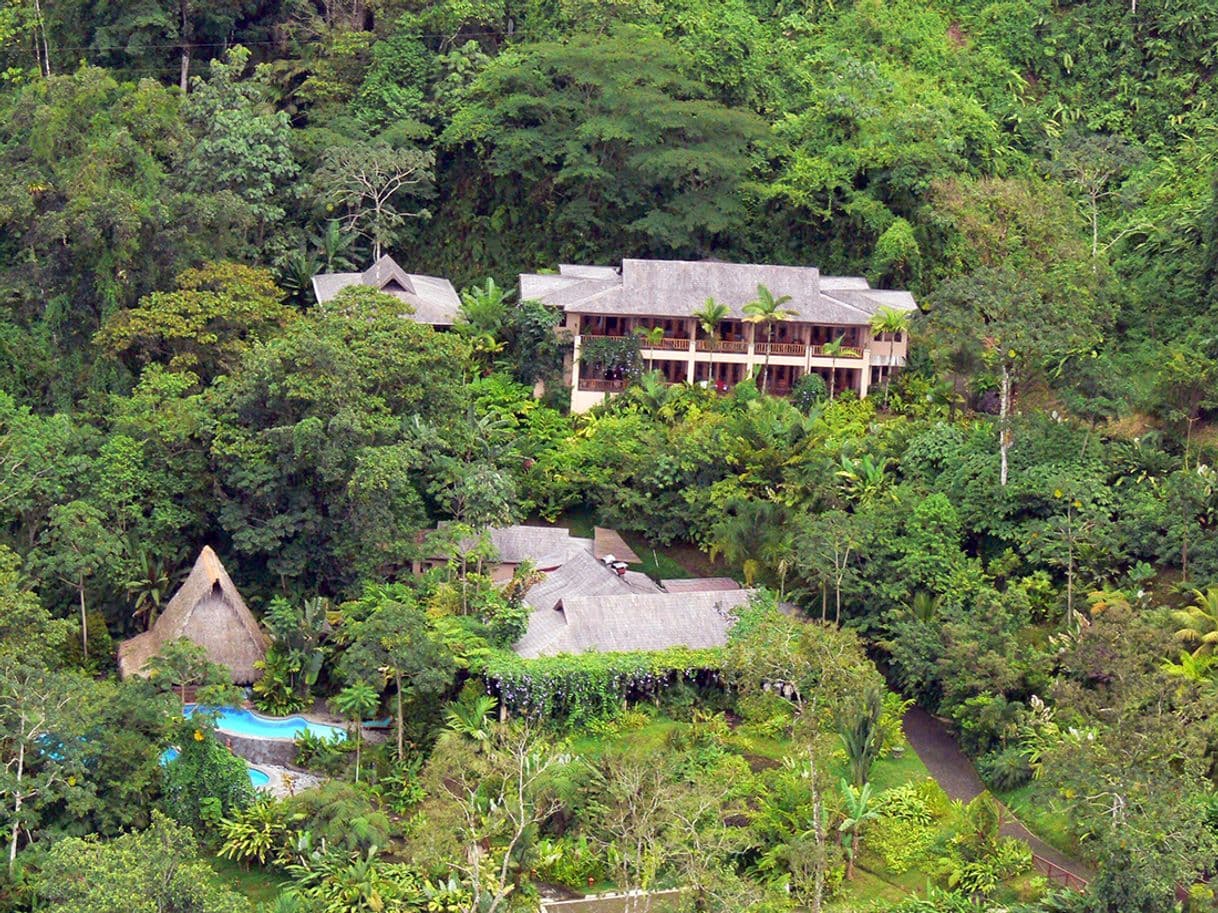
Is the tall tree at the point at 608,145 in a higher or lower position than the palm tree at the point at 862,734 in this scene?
higher

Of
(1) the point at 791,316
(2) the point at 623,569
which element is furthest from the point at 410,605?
(1) the point at 791,316

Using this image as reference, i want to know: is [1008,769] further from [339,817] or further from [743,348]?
[743,348]

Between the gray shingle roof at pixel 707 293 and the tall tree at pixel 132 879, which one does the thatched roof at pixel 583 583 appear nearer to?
the gray shingle roof at pixel 707 293

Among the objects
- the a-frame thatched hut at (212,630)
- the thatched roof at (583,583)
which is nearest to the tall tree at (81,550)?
the a-frame thatched hut at (212,630)

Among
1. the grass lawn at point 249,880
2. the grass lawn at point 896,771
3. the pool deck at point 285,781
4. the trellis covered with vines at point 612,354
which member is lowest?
the grass lawn at point 249,880

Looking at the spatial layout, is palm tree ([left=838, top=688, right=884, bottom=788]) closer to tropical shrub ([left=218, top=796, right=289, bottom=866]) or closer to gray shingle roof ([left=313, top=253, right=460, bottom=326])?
tropical shrub ([left=218, top=796, right=289, bottom=866])

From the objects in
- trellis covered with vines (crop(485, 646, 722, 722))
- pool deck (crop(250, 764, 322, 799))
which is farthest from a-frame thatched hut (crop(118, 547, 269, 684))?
trellis covered with vines (crop(485, 646, 722, 722))

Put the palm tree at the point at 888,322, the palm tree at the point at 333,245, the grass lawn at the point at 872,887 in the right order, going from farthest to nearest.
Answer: the palm tree at the point at 333,245 → the palm tree at the point at 888,322 → the grass lawn at the point at 872,887
